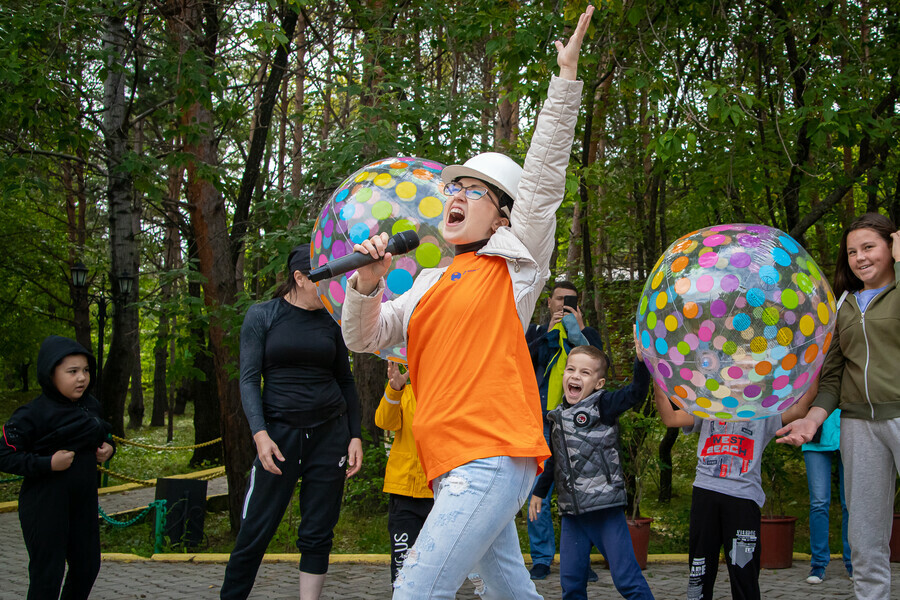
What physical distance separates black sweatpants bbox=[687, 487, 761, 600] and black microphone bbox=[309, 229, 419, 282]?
2458 millimetres

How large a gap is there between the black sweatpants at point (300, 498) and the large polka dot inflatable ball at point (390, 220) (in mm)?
1114

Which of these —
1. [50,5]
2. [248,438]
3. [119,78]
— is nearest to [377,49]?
[50,5]

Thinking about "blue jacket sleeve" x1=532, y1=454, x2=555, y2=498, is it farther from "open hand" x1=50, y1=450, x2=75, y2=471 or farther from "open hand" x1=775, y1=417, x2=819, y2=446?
"open hand" x1=50, y1=450, x2=75, y2=471

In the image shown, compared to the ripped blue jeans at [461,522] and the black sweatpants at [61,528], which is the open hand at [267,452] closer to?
the black sweatpants at [61,528]

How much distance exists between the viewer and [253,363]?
467cm

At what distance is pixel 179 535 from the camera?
8.31 meters

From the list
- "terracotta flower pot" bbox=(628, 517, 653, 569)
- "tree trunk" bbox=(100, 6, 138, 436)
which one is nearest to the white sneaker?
"terracotta flower pot" bbox=(628, 517, 653, 569)

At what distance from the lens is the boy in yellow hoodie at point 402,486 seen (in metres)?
4.63

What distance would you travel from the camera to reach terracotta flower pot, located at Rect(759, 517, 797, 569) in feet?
21.9

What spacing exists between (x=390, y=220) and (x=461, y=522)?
158cm

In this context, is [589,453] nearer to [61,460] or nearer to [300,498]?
[300,498]

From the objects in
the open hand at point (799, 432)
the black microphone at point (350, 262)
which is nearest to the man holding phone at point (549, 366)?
the open hand at point (799, 432)

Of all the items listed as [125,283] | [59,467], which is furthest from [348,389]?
[125,283]

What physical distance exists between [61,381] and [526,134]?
10.0 metres
